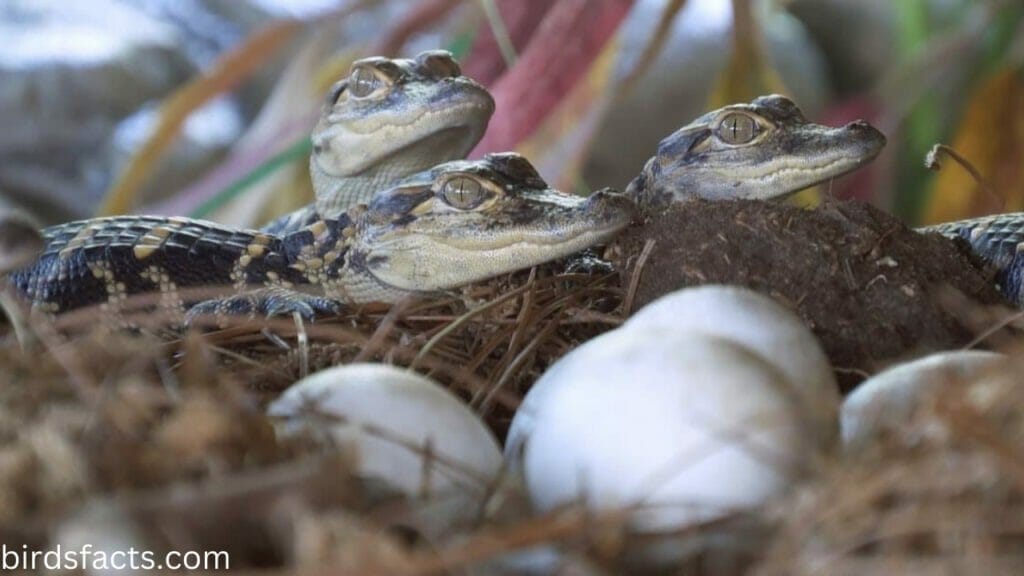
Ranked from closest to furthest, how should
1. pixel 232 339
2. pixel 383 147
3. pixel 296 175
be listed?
pixel 232 339 → pixel 383 147 → pixel 296 175

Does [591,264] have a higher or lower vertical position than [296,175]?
lower

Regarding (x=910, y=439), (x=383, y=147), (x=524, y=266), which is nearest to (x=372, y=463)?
(x=910, y=439)

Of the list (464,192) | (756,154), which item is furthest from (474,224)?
(756,154)

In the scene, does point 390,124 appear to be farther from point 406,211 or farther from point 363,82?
point 406,211

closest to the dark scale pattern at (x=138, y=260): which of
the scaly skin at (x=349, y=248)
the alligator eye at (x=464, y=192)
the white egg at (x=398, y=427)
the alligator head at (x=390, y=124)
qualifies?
the scaly skin at (x=349, y=248)

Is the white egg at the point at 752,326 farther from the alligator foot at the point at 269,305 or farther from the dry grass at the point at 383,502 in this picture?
the alligator foot at the point at 269,305

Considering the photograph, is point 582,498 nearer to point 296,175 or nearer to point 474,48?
point 474,48

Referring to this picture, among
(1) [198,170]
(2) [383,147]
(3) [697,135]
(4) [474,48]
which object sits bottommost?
(3) [697,135]
